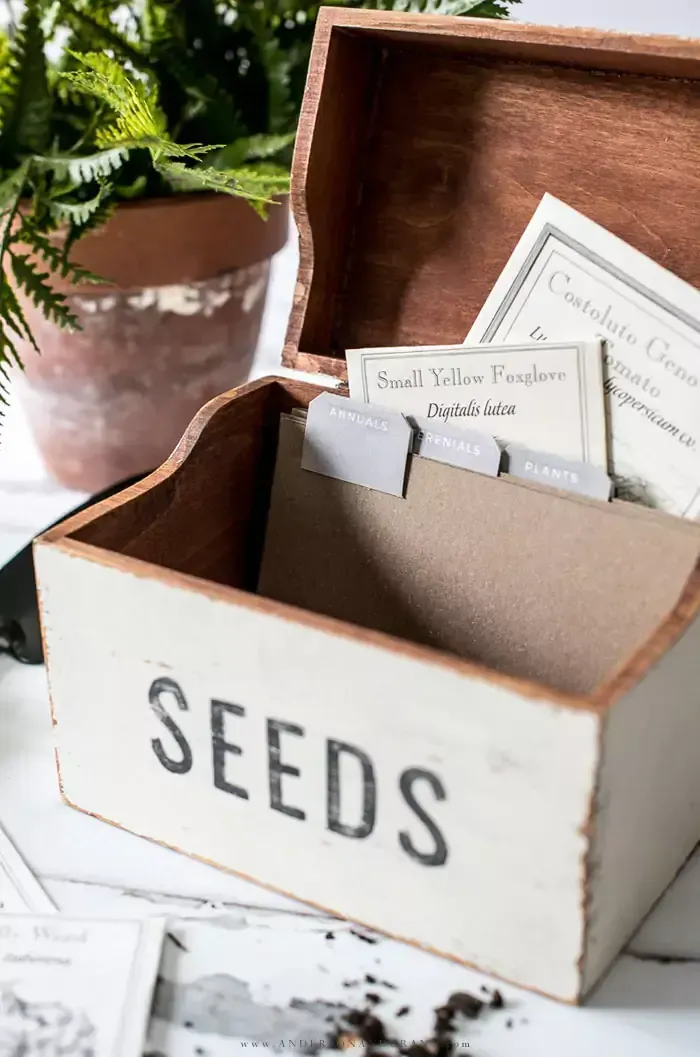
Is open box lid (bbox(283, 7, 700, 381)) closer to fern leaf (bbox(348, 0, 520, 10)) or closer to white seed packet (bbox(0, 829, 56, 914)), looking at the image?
fern leaf (bbox(348, 0, 520, 10))

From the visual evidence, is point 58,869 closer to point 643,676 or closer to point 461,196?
point 643,676

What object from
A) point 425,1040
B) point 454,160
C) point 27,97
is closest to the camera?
point 425,1040

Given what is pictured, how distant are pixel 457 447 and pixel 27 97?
444 mm

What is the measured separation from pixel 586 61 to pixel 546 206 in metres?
0.09

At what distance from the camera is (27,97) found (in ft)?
2.75

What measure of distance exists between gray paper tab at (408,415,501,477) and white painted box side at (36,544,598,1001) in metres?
0.21

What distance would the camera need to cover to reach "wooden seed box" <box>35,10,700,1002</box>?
0.50m

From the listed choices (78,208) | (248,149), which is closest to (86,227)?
(78,208)

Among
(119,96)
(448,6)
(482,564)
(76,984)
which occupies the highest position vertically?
(448,6)

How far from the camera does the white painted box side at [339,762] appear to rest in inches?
19.1

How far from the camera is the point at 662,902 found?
60 cm

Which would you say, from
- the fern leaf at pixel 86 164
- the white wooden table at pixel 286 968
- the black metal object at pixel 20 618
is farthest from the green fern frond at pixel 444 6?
the white wooden table at pixel 286 968

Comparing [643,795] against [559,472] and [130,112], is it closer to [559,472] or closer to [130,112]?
[559,472]

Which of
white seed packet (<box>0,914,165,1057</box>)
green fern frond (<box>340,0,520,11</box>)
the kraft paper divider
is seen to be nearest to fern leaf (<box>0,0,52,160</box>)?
green fern frond (<box>340,0,520,11</box>)
